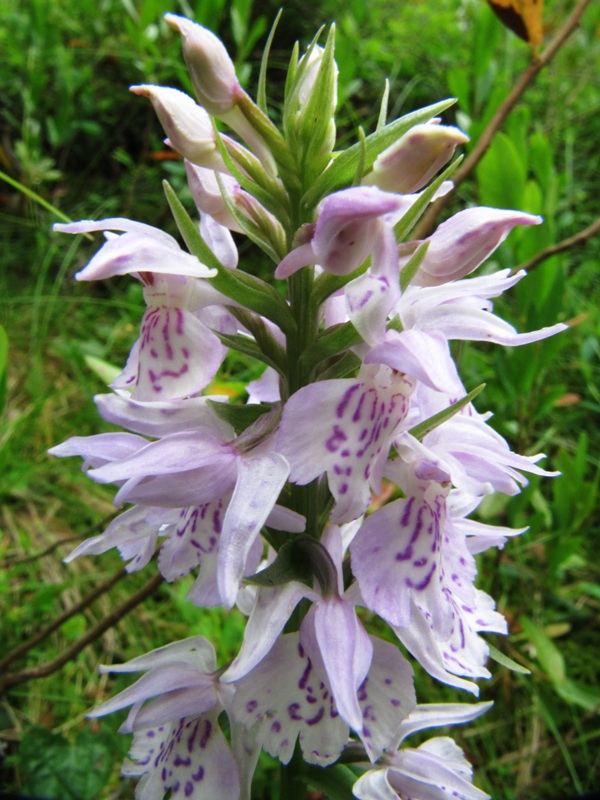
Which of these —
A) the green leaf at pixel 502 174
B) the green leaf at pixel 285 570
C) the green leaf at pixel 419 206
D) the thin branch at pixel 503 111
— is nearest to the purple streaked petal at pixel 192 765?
the green leaf at pixel 285 570

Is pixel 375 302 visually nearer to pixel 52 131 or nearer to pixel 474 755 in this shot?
pixel 474 755

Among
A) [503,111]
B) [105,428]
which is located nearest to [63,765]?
[105,428]

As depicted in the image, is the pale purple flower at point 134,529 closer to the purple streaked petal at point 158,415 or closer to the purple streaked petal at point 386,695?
the purple streaked petal at point 158,415

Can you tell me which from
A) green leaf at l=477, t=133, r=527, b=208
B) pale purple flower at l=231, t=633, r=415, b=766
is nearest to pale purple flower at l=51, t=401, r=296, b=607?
pale purple flower at l=231, t=633, r=415, b=766

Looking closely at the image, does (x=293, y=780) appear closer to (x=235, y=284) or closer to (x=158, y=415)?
(x=158, y=415)

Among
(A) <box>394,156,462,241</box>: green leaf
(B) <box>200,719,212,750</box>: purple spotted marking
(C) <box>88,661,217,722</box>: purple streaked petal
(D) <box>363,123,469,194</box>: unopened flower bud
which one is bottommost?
(B) <box>200,719,212,750</box>: purple spotted marking

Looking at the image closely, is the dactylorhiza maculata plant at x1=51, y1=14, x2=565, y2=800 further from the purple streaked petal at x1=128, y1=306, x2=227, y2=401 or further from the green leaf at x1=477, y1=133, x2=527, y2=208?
the green leaf at x1=477, y1=133, x2=527, y2=208

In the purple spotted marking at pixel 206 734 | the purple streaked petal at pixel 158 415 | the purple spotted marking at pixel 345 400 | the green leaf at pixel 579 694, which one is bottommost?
the green leaf at pixel 579 694
